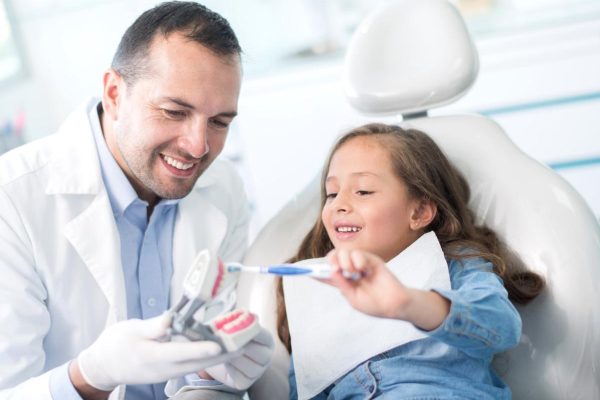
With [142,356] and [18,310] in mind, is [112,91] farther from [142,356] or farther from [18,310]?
[142,356]

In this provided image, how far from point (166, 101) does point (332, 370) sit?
0.61m

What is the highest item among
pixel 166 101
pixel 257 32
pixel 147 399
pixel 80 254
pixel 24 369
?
pixel 257 32

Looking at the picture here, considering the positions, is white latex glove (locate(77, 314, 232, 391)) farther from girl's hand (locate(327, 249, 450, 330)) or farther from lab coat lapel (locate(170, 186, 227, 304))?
lab coat lapel (locate(170, 186, 227, 304))

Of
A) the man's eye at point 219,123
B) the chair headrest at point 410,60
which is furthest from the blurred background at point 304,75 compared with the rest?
the man's eye at point 219,123

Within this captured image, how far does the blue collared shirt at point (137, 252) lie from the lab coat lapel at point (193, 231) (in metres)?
0.02

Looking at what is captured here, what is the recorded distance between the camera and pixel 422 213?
161 centimetres

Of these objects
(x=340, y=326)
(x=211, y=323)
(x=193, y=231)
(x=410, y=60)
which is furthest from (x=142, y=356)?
(x=410, y=60)

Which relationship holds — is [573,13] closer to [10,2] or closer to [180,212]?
[180,212]

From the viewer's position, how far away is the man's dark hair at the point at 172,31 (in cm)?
151

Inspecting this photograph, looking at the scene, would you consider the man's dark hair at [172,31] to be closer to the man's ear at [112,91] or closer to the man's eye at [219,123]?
the man's ear at [112,91]

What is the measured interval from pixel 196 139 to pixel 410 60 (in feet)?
1.87

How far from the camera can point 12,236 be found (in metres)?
1.42

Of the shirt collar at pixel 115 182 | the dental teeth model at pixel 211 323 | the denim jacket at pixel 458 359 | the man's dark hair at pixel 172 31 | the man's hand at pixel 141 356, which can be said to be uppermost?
the man's dark hair at pixel 172 31

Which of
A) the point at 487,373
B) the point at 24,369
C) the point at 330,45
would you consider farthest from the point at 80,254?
the point at 330,45
